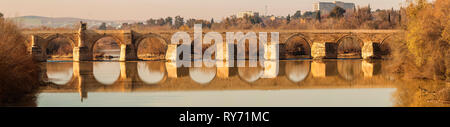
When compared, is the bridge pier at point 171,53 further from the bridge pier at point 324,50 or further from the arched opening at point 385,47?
the arched opening at point 385,47

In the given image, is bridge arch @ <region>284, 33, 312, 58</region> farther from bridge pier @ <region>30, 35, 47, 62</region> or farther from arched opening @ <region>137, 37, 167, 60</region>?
bridge pier @ <region>30, 35, 47, 62</region>

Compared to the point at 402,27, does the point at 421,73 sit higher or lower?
lower


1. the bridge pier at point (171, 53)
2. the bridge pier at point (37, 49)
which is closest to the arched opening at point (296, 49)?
the bridge pier at point (171, 53)

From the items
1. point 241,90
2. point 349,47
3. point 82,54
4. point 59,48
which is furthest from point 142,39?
point 241,90

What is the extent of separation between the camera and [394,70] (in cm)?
2583

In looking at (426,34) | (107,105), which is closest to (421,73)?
(426,34)

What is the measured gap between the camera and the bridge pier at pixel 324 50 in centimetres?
4159

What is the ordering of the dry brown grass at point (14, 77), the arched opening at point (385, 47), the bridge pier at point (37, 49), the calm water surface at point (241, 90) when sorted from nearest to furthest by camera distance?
1. the dry brown grass at point (14, 77)
2. the calm water surface at point (241, 90)
3. the bridge pier at point (37, 49)
4. the arched opening at point (385, 47)

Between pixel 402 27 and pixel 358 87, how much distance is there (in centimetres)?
513

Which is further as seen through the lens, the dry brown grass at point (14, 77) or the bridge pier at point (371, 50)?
the bridge pier at point (371, 50)

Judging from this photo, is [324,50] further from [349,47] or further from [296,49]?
[349,47]

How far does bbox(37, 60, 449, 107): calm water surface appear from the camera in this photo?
17.0 meters
